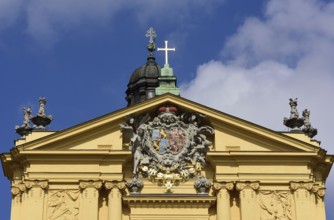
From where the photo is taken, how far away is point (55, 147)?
91.3ft

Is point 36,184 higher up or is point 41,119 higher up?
point 41,119

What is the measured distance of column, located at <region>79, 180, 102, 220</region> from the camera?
26.6 meters

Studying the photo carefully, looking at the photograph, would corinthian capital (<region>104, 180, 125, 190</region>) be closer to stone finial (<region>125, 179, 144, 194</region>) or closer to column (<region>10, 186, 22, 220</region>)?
stone finial (<region>125, 179, 144, 194</region>)

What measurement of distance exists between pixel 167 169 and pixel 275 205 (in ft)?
12.2

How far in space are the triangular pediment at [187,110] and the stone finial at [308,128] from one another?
0.48m

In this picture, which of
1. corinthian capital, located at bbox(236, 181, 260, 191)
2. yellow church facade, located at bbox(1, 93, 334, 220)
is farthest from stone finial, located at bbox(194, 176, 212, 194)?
corinthian capital, located at bbox(236, 181, 260, 191)

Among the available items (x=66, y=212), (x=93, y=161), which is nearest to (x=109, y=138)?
(x=93, y=161)

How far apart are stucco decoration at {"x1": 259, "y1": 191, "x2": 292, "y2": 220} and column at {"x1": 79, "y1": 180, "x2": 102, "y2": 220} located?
5.28 metres

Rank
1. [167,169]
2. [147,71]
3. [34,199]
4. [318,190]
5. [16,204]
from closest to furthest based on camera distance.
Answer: [34,199]
[16,204]
[318,190]
[167,169]
[147,71]

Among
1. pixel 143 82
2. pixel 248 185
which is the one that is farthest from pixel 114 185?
pixel 143 82

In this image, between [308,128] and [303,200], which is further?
[308,128]

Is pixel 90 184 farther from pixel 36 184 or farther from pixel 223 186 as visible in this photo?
pixel 223 186

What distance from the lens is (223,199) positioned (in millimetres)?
27156

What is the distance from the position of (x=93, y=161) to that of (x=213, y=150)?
3985mm
